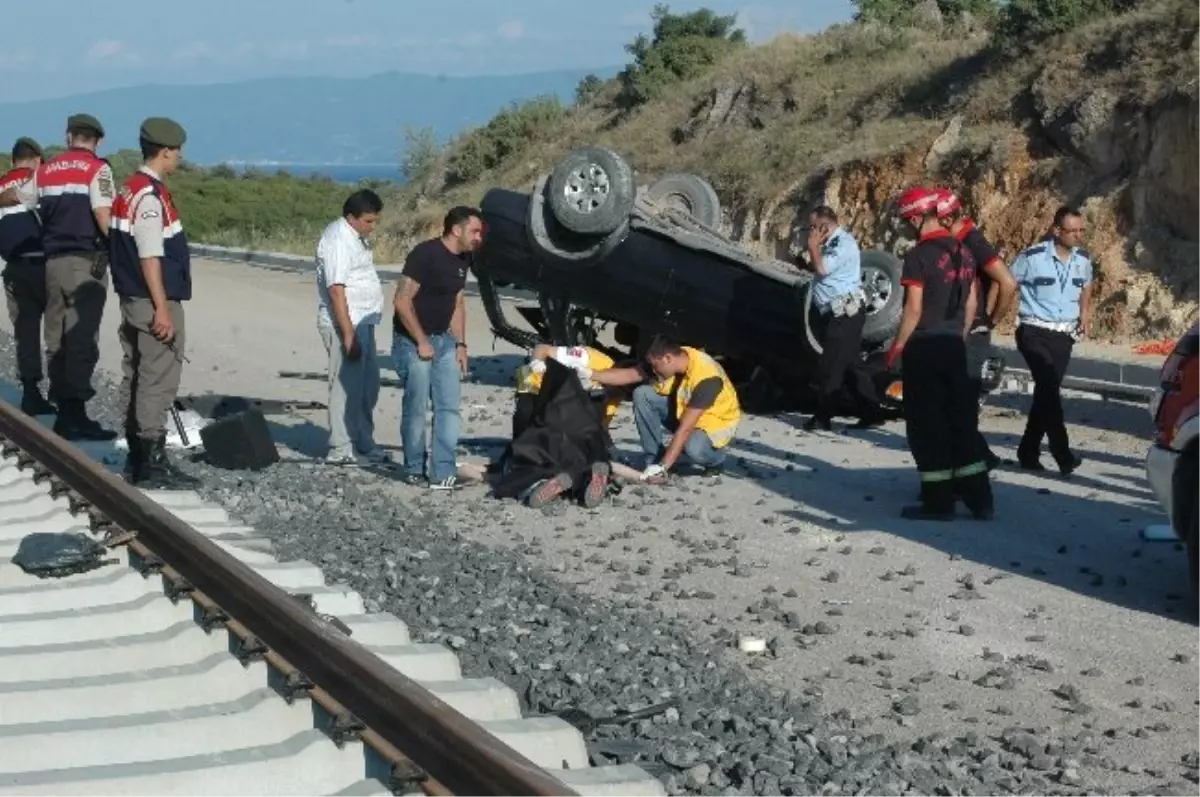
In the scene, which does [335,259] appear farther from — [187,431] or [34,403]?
[34,403]

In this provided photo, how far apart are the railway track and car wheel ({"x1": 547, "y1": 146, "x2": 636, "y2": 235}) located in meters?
8.25

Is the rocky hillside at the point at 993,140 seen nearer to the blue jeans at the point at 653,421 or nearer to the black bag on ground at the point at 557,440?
the blue jeans at the point at 653,421

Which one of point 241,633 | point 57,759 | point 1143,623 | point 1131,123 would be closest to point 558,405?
point 1143,623

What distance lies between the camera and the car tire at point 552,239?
15852 mm

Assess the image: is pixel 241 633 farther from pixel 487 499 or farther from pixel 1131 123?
pixel 1131 123

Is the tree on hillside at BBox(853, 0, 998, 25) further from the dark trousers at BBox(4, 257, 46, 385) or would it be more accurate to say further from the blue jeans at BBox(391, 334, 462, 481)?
the blue jeans at BBox(391, 334, 462, 481)

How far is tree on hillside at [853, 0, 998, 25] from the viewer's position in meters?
38.9

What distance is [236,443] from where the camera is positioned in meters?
11.9

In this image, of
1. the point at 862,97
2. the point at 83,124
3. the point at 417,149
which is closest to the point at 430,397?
the point at 83,124

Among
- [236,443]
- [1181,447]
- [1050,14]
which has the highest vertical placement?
[1050,14]

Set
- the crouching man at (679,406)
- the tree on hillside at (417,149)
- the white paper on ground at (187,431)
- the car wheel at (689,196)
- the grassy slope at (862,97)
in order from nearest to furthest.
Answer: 1. the crouching man at (679,406)
2. the white paper on ground at (187,431)
3. the car wheel at (689,196)
4. the grassy slope at (862,97)
5. the tree on hillside at (417,149)

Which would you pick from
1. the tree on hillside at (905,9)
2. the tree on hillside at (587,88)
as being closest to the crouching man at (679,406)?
the tree on hillside at (905,9)

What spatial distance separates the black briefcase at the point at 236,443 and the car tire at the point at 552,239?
4575 millimetres

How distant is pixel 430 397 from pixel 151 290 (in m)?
2.42
